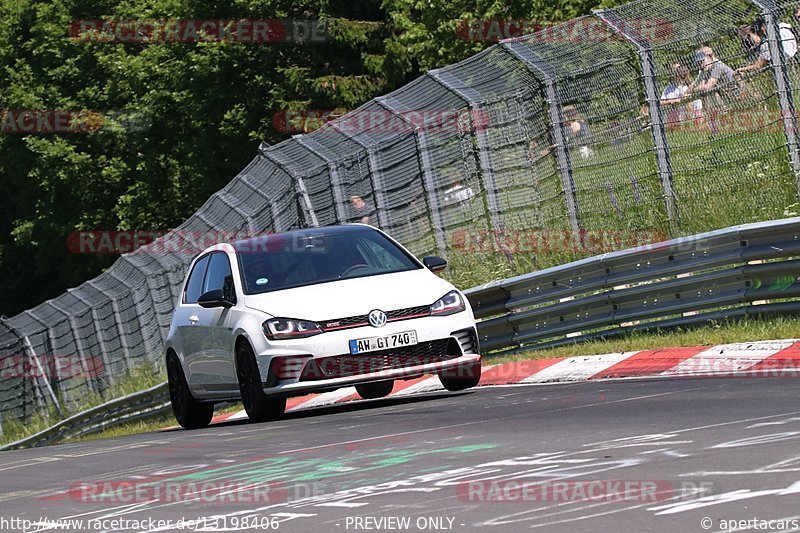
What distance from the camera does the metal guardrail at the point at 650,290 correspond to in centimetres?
1306

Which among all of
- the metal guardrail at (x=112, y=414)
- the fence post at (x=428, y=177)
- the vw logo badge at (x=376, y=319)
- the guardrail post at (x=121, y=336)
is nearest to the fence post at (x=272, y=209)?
the metal guardrail at (x=112, y=414)

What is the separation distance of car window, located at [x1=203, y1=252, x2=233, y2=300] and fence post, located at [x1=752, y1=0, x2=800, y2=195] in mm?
4920

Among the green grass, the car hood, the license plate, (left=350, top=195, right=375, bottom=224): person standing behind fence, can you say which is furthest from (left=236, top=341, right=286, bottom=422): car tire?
(left=350, top=195, right=375, bottom=224): person standing behind fence

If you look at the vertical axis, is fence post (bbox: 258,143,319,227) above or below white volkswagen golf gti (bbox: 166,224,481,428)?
above

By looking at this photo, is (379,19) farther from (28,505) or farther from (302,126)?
(28,505)

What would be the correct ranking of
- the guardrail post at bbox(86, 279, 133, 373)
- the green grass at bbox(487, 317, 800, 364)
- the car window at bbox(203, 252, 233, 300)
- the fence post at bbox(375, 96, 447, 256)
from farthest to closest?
the guardrail post at bbox(86, 279, 133, 373), the fence post at bbox(375, 96, 447, 256), the car window at bbox(203, 252, 233, 300), the green grass at bbox(487, 317, 800, 364)

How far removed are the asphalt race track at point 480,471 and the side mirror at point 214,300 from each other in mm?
1466

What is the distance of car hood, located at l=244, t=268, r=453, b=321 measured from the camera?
40.9 ft

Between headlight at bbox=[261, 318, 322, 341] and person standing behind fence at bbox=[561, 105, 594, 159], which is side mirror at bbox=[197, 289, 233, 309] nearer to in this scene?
headlight at bbox=[261, 318, 322, 341]

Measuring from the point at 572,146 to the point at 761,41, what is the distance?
9.78 ft

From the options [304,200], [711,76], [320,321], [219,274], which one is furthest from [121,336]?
[320,321]

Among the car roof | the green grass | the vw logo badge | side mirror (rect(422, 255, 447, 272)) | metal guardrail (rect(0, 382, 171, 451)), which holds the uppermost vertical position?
the car roof

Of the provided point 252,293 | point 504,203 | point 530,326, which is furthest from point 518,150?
point 252,293

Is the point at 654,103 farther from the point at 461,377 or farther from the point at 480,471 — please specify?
the point at 480,471
